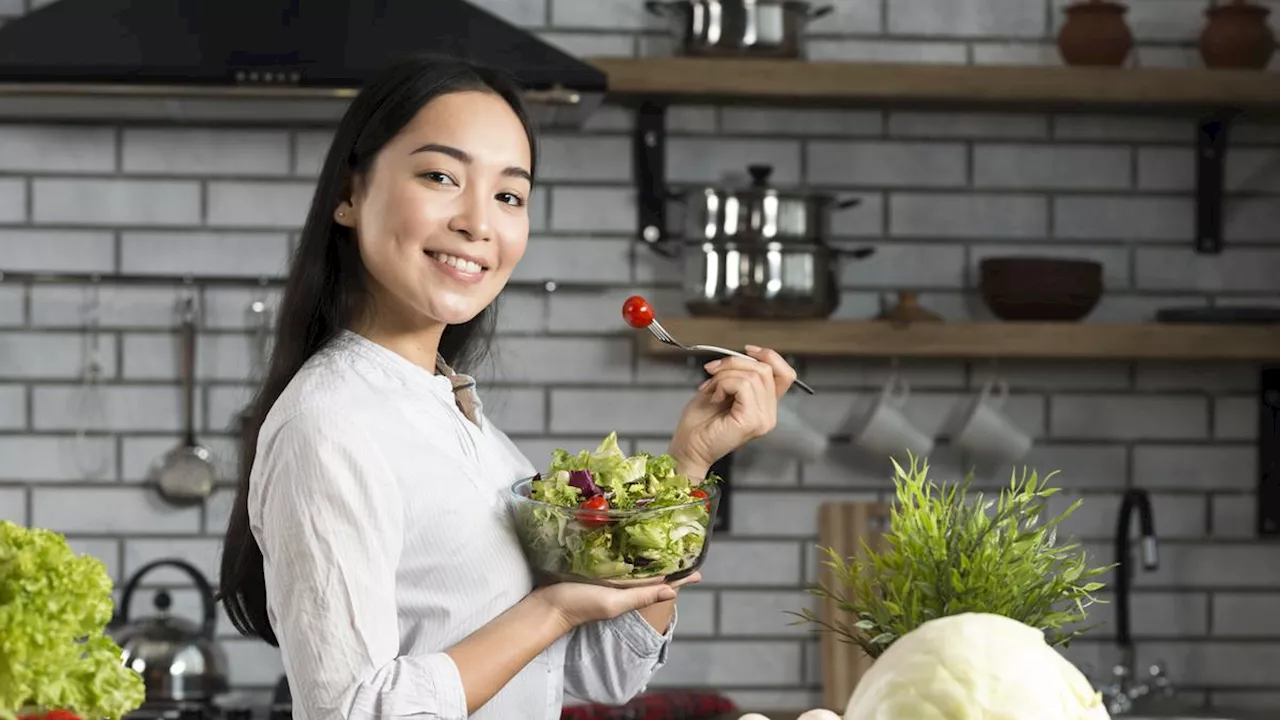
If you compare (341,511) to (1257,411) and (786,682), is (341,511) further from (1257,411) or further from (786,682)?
(1257,411)

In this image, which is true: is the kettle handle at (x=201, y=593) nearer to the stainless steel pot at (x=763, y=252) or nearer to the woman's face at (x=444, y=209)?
the stainless steel pot at (x=763, y=252)

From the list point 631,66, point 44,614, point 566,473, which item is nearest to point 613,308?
point 631,66

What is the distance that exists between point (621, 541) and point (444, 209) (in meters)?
0.36

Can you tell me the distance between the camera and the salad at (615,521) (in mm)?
1349

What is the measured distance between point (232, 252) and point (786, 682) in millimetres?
1498

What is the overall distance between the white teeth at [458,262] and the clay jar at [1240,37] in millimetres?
2228

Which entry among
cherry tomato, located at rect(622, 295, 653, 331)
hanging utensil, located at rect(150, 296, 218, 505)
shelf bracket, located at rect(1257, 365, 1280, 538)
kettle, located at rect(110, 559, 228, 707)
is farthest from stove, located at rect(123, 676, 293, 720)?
shelf bracket, located at rect(1257, 365, 1280, 538)

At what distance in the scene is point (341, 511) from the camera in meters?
1.27

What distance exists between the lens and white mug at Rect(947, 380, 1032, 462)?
3123 mm

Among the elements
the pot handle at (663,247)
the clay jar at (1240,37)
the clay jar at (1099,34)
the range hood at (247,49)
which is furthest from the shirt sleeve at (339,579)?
the clay jar at (1240,37)

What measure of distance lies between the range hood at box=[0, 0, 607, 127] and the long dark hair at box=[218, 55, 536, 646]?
113 cm

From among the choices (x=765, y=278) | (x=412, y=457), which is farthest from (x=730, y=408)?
(x=765, y=278)

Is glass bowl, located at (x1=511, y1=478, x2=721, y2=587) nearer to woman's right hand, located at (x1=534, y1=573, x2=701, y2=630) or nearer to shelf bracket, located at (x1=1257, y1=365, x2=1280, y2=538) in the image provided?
woman's right hand, located at (x1=534, y1=573, x2=701, y2=630)

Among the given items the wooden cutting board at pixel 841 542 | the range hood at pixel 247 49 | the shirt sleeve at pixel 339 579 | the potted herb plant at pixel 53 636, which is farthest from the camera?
the wooden cutting board at pixel 841 542
